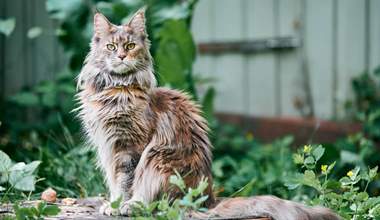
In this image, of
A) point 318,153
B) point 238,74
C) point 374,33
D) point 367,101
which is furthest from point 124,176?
point 238,74

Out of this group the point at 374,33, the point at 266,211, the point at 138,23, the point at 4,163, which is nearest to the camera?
the point at 266,211

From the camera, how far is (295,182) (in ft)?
13.6

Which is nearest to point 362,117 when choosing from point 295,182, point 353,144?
point 353,144

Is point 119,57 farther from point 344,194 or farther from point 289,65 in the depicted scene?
point 289,65

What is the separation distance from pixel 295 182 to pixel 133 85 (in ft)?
3.48

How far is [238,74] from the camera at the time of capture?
8227 mm

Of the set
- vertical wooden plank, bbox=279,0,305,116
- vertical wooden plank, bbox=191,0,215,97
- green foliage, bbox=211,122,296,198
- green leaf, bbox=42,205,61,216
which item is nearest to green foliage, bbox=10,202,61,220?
green leaf, bbox=42,205,61,216

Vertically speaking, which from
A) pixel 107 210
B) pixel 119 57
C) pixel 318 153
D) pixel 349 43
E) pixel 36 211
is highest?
pixel 119 57

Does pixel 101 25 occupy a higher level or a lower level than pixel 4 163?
higher

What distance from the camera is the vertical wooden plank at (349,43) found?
7.06 m

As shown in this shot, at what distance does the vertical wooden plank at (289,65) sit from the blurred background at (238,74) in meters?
0.01

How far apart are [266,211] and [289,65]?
435 cm

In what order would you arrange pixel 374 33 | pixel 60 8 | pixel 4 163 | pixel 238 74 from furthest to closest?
pixel 238 74 < pixel 374 33 < pixel 60 8 < pixel 4 163

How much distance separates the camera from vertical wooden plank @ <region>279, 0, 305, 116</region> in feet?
25.2
